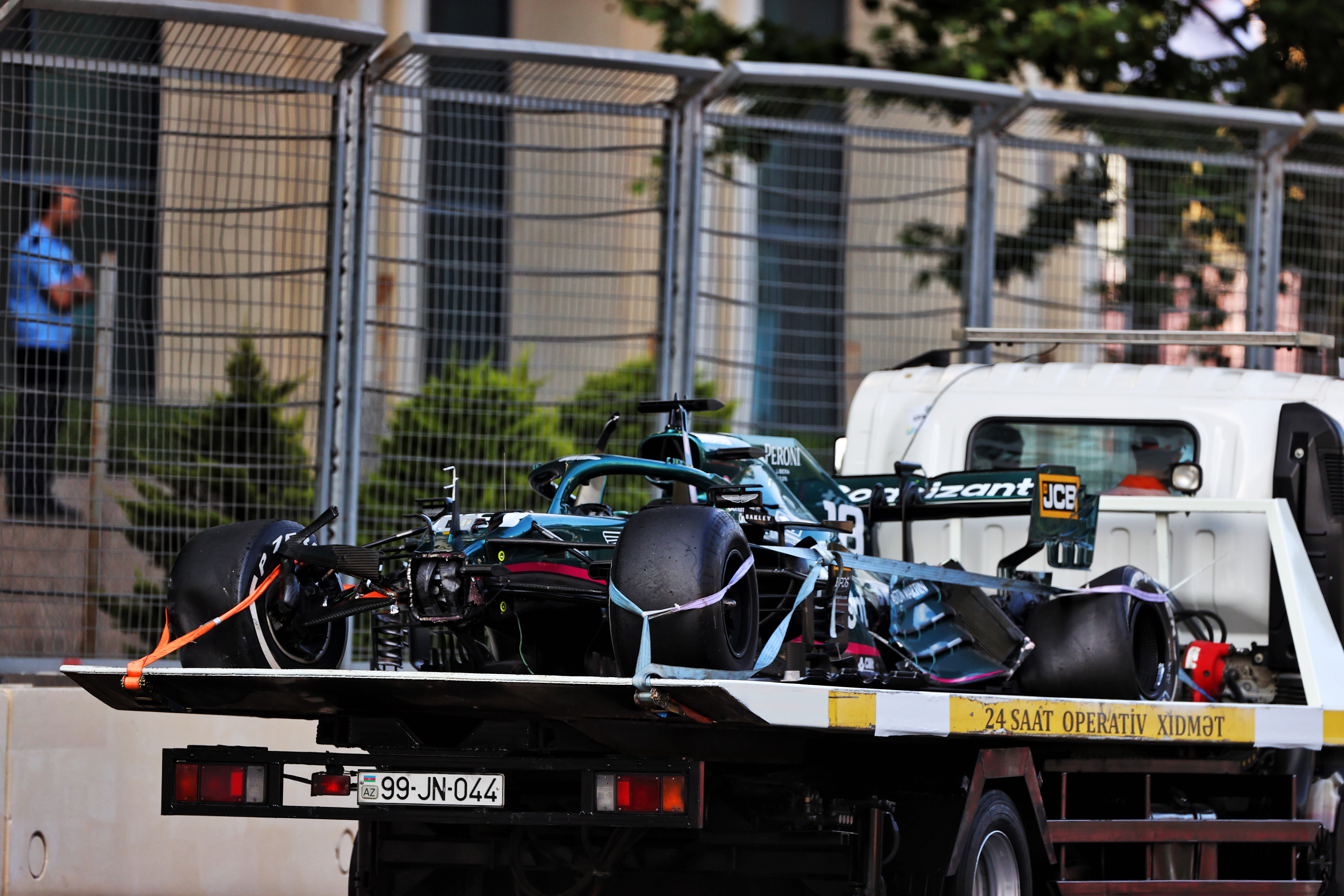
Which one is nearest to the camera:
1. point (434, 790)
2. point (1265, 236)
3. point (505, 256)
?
point (434, 790)

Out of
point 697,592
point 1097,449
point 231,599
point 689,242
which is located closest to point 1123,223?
Answer: point 1097,449

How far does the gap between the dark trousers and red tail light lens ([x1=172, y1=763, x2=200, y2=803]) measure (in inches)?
113

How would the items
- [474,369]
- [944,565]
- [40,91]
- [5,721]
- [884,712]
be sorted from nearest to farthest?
[884,712] → [944,565] → [5,721] → [40,91] → [474,369]

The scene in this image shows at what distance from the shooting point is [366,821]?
6.39m

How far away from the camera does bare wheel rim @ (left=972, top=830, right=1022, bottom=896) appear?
21.7 ft

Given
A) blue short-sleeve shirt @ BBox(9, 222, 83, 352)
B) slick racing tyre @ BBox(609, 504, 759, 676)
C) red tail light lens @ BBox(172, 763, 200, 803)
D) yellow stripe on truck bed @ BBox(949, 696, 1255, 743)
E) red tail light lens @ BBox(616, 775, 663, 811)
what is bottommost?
red tail light lens @ BBox(172, 763, 200, 803)

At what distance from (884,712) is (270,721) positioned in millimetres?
4380

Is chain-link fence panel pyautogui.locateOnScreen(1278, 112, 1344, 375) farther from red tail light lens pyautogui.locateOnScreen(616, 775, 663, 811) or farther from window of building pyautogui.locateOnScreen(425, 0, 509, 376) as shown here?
red tail light lens pyautogui.locateOnScreen(616, 775, 663, 811)

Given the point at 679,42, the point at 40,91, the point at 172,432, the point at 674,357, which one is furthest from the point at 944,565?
the point at 679,42

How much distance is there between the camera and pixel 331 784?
6.26 meters

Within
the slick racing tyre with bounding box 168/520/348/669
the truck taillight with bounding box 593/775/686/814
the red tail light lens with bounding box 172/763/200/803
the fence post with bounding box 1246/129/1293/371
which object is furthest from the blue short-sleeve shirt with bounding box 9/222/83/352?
the fence post with bounding box 1246/129/1293/371

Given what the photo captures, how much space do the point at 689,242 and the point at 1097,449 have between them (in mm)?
2473

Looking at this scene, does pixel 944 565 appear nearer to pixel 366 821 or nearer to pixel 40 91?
pixel 366 821

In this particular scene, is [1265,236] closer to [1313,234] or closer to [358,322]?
[1313,234]
